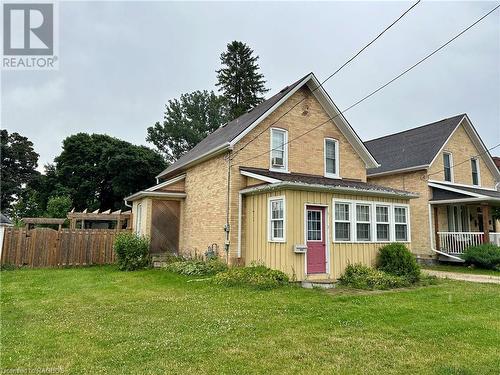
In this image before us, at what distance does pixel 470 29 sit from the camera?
267 inches

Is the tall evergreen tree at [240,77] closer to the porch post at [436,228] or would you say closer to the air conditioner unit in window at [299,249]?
the porch post at [436,228]

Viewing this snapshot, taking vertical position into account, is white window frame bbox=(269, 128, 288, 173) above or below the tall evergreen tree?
below

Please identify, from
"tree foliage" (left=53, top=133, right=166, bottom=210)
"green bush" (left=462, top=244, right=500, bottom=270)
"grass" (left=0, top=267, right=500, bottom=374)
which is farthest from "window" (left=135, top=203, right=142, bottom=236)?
"tree foliage" (left=53, top=133, right=166, bottom=210)

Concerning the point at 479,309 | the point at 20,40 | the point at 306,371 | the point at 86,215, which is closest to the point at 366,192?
the point at 479,309

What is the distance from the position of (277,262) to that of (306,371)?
666cm

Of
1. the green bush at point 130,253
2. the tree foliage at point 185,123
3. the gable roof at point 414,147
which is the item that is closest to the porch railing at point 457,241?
the gable roof at point 414,147

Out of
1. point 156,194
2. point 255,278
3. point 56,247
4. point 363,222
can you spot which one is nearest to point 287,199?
point 255,278

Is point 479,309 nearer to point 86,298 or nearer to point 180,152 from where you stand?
point 86,298

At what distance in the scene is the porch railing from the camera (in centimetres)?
1711

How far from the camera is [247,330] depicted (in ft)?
19.3

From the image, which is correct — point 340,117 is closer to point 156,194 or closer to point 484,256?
point 484,256

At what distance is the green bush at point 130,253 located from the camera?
1412 centimetres

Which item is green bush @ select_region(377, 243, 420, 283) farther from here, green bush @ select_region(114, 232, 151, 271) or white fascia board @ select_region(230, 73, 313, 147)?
green bush @ select_region(114, 232, 151, 271)

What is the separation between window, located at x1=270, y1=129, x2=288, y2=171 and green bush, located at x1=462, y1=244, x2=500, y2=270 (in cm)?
975
